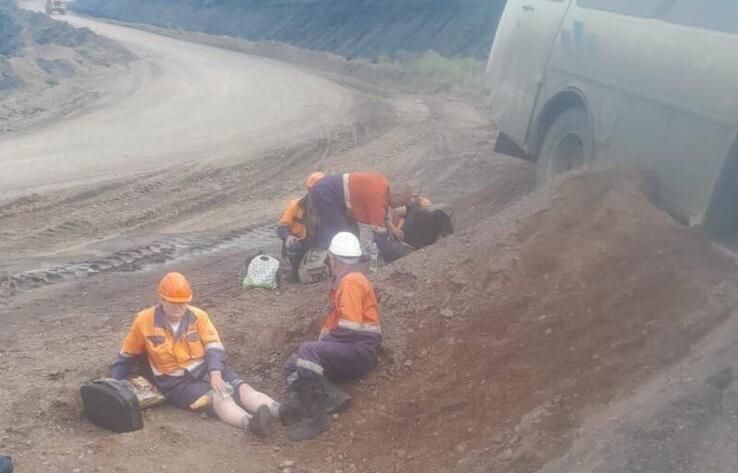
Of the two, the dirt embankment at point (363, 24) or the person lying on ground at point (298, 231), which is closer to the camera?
the person lying on ground at point (298, 231)

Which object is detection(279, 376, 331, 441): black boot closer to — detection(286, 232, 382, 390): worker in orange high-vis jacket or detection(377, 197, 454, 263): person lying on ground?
detection(286, 232, 382, 390): worker in orange high-vis jacket

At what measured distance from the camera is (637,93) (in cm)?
774

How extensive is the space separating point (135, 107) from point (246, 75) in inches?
209

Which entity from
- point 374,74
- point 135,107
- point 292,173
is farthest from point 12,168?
point 374,74

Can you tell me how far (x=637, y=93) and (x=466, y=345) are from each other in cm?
269

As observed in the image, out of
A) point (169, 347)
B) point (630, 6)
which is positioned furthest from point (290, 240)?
point (630, 6)

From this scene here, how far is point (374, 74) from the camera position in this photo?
77.3 feet

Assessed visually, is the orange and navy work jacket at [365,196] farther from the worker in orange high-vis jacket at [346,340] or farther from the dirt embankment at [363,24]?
the dirt embankment at [363,24]

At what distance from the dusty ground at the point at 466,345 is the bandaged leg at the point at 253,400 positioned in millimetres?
251

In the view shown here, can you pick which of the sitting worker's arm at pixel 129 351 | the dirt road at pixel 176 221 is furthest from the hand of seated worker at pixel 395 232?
the sitting worker's arm at pixel 129 351

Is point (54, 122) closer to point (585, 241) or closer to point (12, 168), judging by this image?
point (12, 168)

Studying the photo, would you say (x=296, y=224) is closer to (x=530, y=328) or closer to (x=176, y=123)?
(x=530, y=328)

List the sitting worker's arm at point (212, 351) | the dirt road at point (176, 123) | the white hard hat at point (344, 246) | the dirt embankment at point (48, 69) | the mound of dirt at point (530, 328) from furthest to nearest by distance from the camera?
the dirt embankment at point (48, 69)
the dirt road at point (176, 123)
the white hard hat at point (344, 246)
the sitting worker's arm at point (212, 351)
the mound of dirt at point (530, 328)

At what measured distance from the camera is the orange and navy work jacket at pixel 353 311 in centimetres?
635
